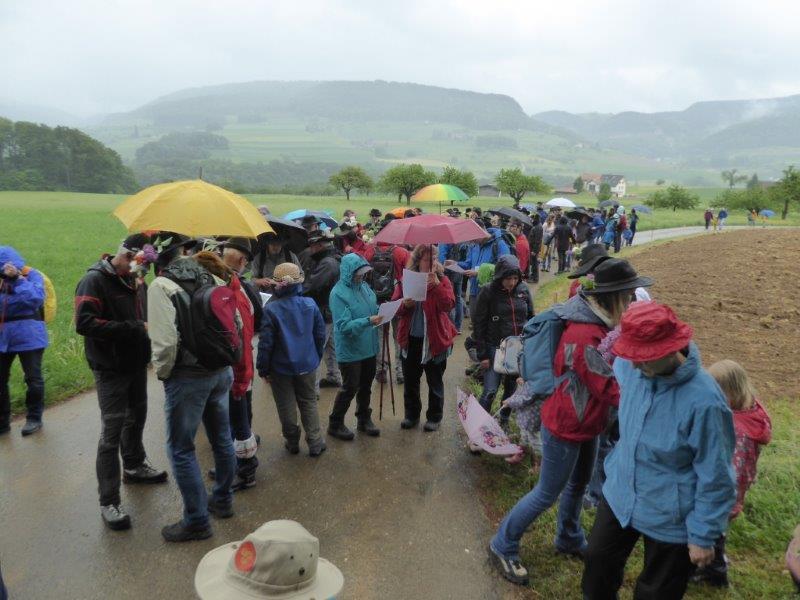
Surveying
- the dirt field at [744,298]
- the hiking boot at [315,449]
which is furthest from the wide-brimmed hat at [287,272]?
the dirt field at [744,298]

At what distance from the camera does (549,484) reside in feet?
10.9

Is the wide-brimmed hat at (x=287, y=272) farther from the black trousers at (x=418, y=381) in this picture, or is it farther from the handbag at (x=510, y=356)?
the handbag at (x=510, y=356)

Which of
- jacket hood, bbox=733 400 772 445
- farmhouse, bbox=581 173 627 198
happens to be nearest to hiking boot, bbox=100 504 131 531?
jacket hood, bbox=733 400 772 445

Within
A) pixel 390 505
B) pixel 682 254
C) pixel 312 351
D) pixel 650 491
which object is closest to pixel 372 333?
pixel 312 351

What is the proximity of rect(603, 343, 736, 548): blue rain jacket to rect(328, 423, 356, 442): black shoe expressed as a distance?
10.0 ft

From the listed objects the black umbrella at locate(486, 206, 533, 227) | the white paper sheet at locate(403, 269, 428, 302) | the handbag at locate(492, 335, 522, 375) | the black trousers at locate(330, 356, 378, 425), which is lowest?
the black trousers at locate(330, 356, 378, 425)

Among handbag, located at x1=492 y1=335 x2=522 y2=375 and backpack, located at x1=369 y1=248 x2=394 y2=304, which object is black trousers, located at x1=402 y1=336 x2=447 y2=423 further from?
backpack, located at x1=369 y1=248 x2=394 y2=304

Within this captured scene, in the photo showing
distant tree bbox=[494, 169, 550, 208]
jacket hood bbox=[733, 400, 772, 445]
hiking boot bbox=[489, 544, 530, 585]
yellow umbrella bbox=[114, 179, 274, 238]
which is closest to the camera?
jacket hood bbox=[733, 400, 772, 445]

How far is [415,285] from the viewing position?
499 cm

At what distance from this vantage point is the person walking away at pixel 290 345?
15.1 feet

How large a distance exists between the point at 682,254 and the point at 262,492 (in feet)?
→ 54.3

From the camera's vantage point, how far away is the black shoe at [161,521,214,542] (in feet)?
12.2

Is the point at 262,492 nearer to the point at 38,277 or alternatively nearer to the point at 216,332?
the point at 216,332

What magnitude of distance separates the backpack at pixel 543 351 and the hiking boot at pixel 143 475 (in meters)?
3.09
